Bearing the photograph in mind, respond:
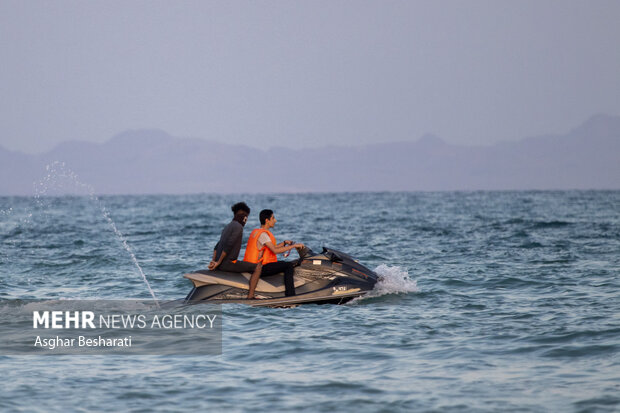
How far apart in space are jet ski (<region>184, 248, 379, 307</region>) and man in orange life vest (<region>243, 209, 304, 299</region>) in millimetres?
155

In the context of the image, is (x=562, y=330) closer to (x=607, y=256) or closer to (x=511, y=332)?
→ (x=511, y=332)

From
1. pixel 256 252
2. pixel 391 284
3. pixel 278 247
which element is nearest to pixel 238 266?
pixel 256 252

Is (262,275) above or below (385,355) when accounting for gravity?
above

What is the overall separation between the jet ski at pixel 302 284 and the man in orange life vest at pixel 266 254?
0.51ft

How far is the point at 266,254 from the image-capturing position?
42.5 feet

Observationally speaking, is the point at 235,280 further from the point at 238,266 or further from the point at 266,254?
the point at 266,254

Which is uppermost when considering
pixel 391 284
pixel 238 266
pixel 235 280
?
pixel 238 266

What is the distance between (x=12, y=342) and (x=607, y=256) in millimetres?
17579

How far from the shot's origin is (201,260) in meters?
23.5
